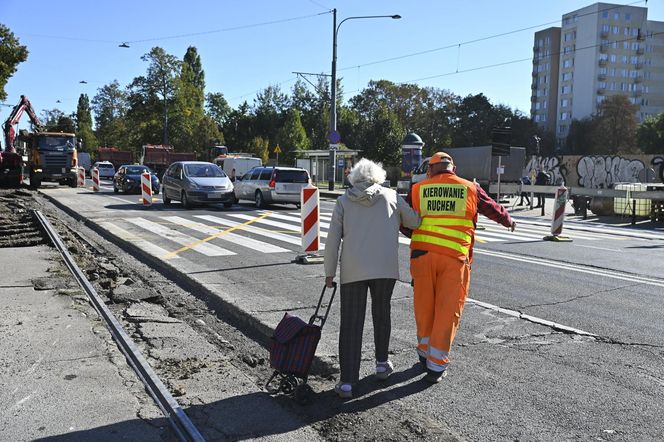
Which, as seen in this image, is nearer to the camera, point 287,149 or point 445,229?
point 445,229

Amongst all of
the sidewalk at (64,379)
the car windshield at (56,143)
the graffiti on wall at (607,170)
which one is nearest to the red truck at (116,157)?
the car windshield at (56,143)

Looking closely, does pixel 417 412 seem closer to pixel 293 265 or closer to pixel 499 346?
pixel 499 346

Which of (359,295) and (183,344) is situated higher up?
(359,295)

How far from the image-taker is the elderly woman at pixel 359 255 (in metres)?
4.16

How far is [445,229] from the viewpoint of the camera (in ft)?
14.8

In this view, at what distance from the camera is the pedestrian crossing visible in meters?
11.1

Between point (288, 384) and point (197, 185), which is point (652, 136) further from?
point (288, 384)

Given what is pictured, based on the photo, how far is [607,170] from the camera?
3906 cm

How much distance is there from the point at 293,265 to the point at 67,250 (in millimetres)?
4140

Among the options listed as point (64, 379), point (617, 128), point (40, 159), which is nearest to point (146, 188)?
point (40, 159)

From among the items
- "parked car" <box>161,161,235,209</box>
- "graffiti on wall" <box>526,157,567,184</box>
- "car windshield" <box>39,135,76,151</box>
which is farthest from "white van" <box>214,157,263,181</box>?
"graffiti on wall" <box>526,157,567,184</box>

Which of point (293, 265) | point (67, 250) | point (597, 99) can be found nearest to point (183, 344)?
point (293, 265)

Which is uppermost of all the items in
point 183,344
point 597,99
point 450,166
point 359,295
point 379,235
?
point 597,99

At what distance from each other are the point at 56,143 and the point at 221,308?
27.7 meters
